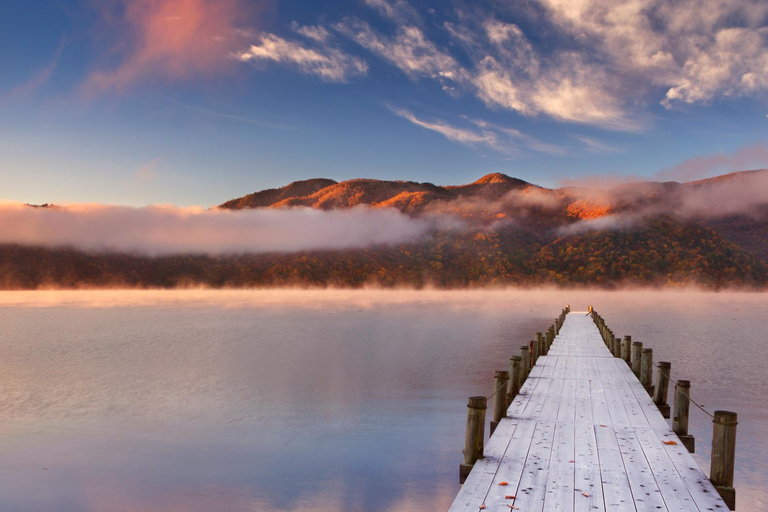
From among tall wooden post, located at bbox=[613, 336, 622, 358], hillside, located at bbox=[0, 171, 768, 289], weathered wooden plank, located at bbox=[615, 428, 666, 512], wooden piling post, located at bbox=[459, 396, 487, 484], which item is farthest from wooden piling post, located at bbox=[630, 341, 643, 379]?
hillside, located at bbox=[0, 171, 768, 289]

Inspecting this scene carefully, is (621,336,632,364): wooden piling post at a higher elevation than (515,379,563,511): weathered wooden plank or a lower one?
higher

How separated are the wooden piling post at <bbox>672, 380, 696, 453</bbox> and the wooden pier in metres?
0.04

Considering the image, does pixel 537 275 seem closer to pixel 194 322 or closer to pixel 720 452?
pixel 194 322

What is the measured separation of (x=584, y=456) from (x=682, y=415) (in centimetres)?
251

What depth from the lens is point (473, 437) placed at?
318 inches

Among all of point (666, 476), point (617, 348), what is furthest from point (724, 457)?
point (617, 348)

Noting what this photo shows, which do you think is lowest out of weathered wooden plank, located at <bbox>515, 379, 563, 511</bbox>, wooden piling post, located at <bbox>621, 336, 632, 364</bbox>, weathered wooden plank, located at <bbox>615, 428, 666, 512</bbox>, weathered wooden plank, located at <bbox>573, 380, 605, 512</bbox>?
weathered wooden plank, located at <bbox>515, 379, 563, 511</bbox>

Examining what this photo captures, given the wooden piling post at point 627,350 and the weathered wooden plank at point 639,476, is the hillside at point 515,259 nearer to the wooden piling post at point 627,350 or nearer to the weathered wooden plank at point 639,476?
the wooden piling post at point 627,350

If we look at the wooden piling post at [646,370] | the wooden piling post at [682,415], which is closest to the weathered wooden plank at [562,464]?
the wooden piling post at [682,415]

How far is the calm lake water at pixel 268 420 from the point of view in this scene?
11.7 m

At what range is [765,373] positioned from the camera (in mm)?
26094

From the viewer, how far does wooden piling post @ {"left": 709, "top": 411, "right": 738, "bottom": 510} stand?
7086 mm

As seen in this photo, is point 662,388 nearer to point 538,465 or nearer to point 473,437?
point 538,465

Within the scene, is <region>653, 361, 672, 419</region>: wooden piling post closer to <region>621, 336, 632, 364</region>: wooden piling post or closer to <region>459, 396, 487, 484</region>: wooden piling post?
<region>621, 336, 632, 364</region>: wooden piling post
